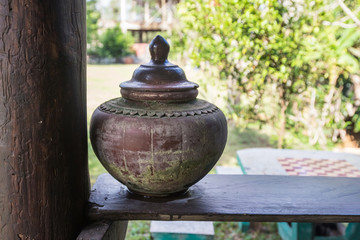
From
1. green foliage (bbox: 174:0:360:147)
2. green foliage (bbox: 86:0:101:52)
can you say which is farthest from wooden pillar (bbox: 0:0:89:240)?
green foliage (bbox: 86:0:101:52)

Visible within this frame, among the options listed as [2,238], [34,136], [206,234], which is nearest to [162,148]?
[34,136]

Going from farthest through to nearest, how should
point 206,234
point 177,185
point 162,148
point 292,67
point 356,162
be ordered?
point 292,67 < point 356,162 < point 206,234 < point 177,185 < point 162,148

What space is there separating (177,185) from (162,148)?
0.17 m

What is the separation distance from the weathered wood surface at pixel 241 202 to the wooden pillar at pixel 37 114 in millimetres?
218

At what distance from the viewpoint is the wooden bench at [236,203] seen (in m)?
1.16

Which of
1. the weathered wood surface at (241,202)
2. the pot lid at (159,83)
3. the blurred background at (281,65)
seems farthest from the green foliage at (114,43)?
the pot lid at (159,83)

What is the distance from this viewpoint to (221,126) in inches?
45.6

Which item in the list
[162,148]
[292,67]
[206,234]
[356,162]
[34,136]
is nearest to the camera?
[34,136]

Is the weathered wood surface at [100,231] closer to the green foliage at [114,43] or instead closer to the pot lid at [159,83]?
the pot lid at [159,83]

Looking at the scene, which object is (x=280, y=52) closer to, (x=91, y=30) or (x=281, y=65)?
(x=281, y=65)

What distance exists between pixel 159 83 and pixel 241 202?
0.52m

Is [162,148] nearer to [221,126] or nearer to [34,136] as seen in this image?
[221,126]

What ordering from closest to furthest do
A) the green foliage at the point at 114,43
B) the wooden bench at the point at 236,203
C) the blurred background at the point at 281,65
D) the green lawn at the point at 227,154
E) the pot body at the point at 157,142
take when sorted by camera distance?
the pot body at the point at 157,142
the wooden bench at the point at 236,203
the green lawn at the point at 227,154
the blurred background at the point at 281,65
the green foliage at the point at 114,43

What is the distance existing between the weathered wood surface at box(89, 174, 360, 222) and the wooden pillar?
0.22m
